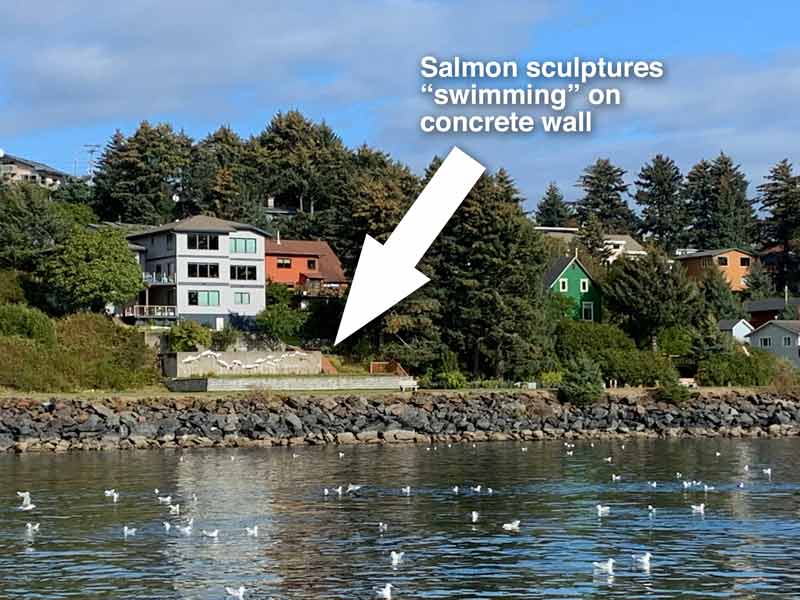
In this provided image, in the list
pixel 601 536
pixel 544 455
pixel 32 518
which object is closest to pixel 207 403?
pixel 544 455

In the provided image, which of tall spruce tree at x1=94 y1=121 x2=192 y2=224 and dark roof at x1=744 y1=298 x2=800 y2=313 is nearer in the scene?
dark roof at x1=744 y1=298 x2=800 y2=313

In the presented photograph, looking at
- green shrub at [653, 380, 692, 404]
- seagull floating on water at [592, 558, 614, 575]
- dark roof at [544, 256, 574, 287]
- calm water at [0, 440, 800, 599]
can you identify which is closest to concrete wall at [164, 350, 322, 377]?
green shrub at [653, 380, 692, 404]

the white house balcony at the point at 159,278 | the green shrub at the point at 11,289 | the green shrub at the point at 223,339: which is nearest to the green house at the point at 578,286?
the green shrub at the point at 223,339

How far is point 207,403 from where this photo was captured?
2295 inches

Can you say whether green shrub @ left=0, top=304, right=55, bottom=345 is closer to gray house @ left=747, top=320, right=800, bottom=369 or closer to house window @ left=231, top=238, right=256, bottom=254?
house window @ left=231, top=238, right=256, bottom=254

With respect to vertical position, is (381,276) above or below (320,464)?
above

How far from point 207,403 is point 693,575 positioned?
1471 inches

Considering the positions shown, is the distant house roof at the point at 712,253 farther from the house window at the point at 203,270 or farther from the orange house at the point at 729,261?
the house window at the point at 203,270

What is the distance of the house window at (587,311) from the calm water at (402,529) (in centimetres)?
3862

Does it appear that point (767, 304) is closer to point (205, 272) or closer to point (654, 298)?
point (654, 298)

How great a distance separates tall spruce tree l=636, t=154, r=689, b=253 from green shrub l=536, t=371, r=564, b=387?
65800 mm

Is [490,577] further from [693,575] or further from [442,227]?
[442,227]

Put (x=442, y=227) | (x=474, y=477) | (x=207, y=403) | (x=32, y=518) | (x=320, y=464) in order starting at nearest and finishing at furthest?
1. (x=32, y=518)
2. (x=474, y=477)
3. (x=320, y=464)
4. (x=207, y=403)
5. (x=442, y=227)

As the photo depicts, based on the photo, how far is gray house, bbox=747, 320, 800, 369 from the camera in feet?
278
